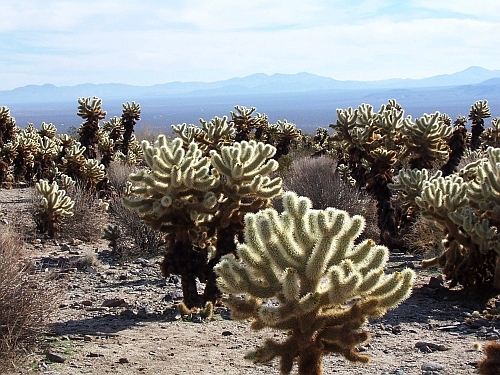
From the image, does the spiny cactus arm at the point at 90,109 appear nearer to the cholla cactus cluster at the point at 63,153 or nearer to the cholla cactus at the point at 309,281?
the cholla cactus cluster at the point at 63,153

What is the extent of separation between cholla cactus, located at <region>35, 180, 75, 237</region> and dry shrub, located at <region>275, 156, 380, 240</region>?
4519 millimetres

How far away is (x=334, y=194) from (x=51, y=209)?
5829 millimetres

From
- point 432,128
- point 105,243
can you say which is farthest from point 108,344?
point 432,128

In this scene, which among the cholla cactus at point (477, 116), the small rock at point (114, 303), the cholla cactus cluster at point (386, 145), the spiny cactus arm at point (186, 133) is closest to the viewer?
the small rock at point (114, 303)

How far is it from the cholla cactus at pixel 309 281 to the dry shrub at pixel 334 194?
9703mm

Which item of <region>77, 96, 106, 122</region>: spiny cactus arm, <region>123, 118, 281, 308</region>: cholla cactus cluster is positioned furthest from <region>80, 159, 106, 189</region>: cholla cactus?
<region>123, 118, 281, 308</region>: cholla cactus cluster

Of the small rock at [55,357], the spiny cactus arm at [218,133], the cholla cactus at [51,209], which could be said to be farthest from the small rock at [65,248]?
the small rock at [55,357]

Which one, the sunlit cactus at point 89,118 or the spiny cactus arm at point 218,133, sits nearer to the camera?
the spiny cactus arm at point 218,133

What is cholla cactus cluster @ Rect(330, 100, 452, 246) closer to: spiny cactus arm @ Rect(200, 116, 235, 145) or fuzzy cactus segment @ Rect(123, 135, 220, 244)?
spiny cactus arm @ Rect(200, 116, 235, 145)

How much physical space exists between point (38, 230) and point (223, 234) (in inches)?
248

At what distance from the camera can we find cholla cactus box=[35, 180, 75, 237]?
40.2ft

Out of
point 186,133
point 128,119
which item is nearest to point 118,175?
point 128,119

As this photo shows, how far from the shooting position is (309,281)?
381cm

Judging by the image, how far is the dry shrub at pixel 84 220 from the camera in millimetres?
12859
